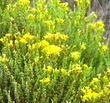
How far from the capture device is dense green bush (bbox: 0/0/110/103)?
93.7 inches

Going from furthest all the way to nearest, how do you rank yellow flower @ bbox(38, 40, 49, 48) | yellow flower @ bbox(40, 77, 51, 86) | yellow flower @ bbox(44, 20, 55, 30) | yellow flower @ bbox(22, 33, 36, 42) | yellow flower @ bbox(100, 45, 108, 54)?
yellow flower @ bbox(44, 20, 55, 30), yellow flower @ bbox(100, 45, 108, 54), yellow flower @ bbox(22, 33, 36, 42), yellow flower @ bbox(38, 40, 49, 48), yellow flower @ bbox(40, 77, 51, 86)

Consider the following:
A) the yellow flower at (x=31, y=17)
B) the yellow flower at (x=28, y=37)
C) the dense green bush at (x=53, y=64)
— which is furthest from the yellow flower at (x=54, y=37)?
the yellow flower at (x=31, y=17)

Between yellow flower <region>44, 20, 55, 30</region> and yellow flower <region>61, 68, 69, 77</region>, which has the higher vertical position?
yellow flower <region>44, 20, 55, 30</region>

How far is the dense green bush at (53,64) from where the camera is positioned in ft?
7.81

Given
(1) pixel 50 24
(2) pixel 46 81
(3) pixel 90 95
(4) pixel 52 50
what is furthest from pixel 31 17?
(3) pixel 90 95

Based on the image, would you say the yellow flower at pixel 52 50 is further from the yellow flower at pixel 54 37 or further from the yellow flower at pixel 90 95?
the yellow flower at pixel 90 95

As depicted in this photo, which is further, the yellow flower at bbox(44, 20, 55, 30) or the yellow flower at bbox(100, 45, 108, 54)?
the yellow flower at bbox(44, 20, 55, 30)

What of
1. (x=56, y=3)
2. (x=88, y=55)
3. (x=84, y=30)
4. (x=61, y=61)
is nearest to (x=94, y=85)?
(x=61, y=61)

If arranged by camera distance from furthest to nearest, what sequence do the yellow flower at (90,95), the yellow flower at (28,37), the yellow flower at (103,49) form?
1. the yellow flower at (103,49)
2. the yellow flower at (28,37)
3. the yellow flower at (90,95)

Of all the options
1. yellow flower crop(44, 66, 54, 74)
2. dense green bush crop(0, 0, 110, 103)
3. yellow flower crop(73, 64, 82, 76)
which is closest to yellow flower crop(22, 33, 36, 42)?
dense green bush crop(0, 0, 110, 103)

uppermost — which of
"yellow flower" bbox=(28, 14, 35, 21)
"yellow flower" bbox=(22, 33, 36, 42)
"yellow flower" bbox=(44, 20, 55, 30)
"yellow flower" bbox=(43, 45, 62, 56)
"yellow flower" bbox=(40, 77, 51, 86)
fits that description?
"yellow flower" bbox=(28, 14, 35, 21)

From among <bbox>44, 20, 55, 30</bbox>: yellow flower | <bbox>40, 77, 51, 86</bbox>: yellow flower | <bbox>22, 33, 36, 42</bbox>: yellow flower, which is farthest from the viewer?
<bbox>44, 20, 55, 30</bbox>: yellow flower

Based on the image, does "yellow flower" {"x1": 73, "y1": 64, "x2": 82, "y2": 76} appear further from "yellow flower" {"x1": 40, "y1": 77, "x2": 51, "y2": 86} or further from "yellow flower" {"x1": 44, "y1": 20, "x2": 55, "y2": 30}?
"yellow flower" {"x1": 44, "y1": 20, "x2": 55, "y2": 30}

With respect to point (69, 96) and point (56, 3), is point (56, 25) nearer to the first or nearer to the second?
point (56, 3)
